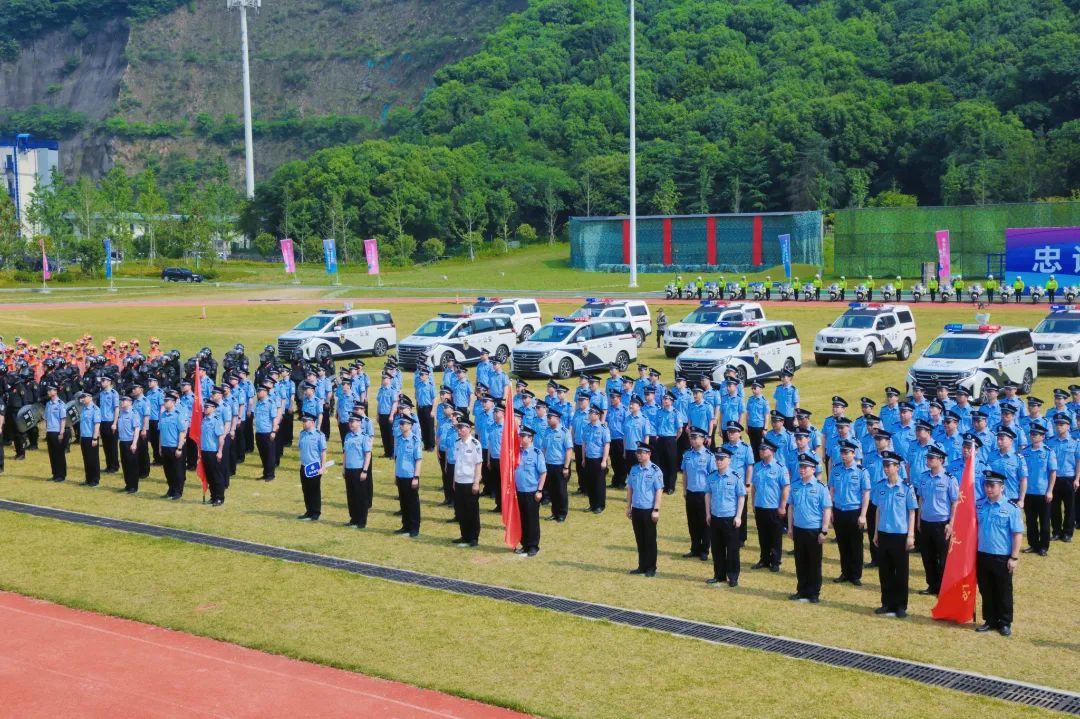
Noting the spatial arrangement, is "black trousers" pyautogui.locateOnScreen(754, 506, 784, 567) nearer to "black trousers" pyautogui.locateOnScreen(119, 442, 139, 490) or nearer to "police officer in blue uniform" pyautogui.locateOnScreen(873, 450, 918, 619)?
"police officer in blue uniform" pyautogui.locateOnScreen(873, 450, 918, 619)

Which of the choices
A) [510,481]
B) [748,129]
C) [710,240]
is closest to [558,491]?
[510,481]

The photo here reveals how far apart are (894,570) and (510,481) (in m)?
4.70

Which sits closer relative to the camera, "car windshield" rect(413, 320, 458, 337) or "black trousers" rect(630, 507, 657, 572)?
"black trousers" rect(630, 507, 657, 572)

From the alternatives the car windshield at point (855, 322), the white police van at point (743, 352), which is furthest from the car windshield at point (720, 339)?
the car windshield at point (855, 322)

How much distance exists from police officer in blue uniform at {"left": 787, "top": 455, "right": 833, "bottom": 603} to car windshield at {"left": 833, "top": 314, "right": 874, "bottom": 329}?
19454mm

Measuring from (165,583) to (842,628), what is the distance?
7356mm

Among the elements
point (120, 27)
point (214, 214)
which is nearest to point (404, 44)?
point (120, 27)

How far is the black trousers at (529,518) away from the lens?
535 inches

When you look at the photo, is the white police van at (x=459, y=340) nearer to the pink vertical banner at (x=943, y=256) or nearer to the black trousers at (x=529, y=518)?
the black trousers at (x=529, y=518)

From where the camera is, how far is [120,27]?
607 feet

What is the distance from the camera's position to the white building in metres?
108

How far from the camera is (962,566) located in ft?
35.3

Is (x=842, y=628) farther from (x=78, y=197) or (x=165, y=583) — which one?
(x=78, y=197)

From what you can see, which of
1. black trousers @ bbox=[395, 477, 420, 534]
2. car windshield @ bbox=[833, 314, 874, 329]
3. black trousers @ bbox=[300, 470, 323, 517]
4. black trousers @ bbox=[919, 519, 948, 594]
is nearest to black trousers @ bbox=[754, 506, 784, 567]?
black trousers @ bbox=[919, 519, 948, 594]
